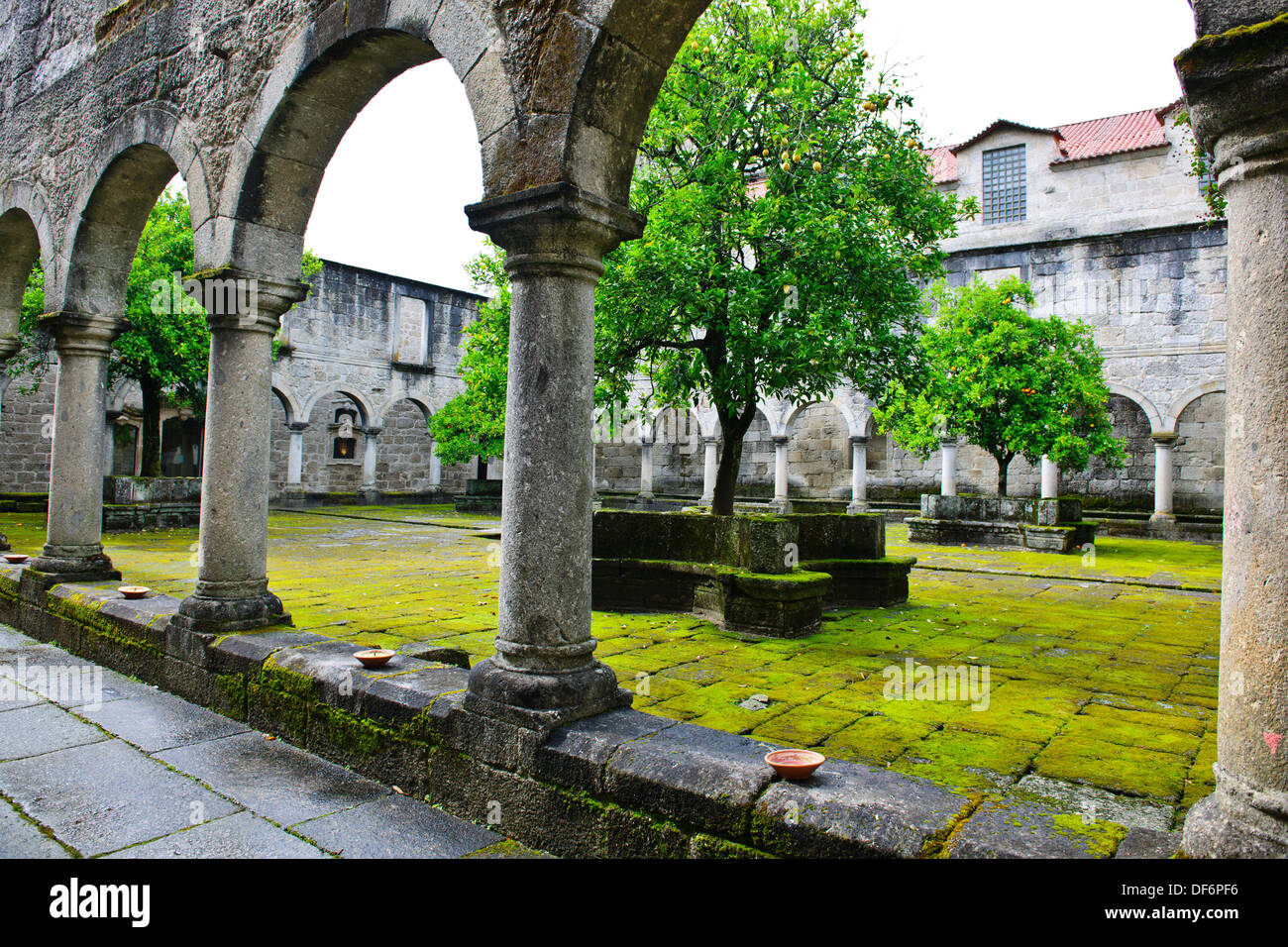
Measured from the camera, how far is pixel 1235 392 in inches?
69.9

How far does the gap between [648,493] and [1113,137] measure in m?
14.8

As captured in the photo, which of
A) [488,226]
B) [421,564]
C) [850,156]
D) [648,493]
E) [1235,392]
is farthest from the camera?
[648,493]

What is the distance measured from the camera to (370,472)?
20.3m

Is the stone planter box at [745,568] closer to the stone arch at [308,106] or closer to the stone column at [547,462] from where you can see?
the stone column at [547,462]

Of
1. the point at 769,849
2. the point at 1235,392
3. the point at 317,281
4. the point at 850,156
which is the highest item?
the point at 317,281

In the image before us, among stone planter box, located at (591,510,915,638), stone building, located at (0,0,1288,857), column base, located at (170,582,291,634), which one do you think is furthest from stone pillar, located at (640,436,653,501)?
column base, located at (170,582,291,634)

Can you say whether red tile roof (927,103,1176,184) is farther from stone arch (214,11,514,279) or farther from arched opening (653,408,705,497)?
stone arch (214,11,514,279)

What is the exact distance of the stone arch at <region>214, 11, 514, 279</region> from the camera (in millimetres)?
3303

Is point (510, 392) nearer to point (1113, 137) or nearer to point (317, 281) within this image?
point (317, 281)

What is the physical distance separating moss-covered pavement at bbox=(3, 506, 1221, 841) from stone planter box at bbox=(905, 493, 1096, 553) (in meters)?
1.84

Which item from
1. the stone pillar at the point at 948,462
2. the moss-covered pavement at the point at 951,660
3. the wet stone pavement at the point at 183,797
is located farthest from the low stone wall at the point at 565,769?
the stone pillar at the point at 948,462

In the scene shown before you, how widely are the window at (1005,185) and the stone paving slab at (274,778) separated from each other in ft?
72.5

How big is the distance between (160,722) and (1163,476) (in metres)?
16.6

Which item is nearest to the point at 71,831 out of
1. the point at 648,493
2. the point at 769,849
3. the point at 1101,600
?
the point at 769,849
